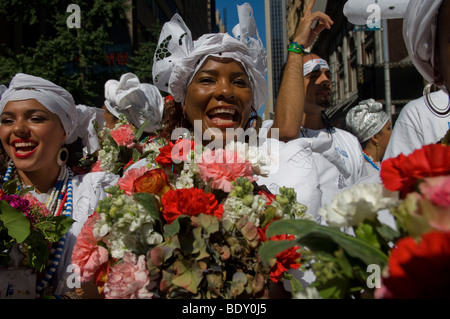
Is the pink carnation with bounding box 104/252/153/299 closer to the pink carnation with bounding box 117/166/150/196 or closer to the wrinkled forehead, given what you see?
the pink carnation with bounding box 117/166/150/196

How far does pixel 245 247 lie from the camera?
1.14 metres

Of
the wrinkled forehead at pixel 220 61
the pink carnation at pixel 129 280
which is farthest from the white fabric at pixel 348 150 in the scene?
the pink carnation at pixel 129 280

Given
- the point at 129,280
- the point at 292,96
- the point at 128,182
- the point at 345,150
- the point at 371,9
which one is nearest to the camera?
the point at 129,280

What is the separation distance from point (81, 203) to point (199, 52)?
117 centimetres

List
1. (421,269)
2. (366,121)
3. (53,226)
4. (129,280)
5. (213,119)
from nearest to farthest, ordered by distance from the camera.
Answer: (421,269) < (129,280) < (53,226) < (213,119) < (366,121)

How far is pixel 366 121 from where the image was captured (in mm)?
4984

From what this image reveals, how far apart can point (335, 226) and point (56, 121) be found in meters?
2.17

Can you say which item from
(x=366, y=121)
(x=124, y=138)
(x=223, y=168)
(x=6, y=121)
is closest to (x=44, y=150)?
(x=6, y=121)

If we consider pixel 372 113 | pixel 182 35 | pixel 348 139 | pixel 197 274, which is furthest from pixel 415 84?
pixel 197 274

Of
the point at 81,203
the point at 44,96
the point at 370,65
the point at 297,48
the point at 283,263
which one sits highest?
the point at 297,48

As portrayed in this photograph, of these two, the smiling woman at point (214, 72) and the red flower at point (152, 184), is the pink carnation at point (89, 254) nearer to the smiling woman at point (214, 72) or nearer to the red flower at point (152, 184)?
the red flower at point (152, 184)

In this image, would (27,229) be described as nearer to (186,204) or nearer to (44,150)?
(186,204)

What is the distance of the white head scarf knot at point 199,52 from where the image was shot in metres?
2.06
